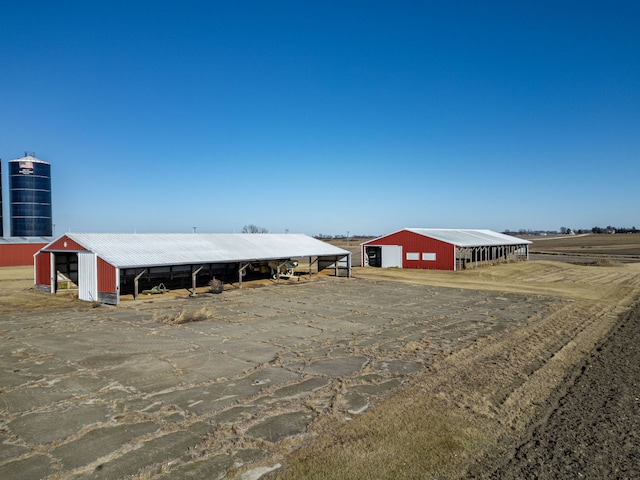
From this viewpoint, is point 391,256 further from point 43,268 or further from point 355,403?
point 355,403

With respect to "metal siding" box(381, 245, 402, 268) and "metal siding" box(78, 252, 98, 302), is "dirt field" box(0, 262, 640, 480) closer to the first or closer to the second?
"metal siding" box(78, 252, 98, 302)

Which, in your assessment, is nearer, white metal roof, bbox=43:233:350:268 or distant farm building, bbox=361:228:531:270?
white metal roof, bbox=43:233:350:268

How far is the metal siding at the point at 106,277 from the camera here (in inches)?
898

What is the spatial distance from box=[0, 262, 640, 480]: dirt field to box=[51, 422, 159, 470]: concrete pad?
0.04 m

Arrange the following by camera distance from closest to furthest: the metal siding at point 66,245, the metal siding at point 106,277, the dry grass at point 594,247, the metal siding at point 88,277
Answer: the metal siding at point 106,277 → the metal siding at point 88,277 → the metal siding at point 66,245 → the dry grass at point 594,247

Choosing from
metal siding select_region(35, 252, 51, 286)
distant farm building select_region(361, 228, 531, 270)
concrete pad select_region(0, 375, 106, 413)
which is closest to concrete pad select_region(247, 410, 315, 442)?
concrete pad select_region(0, 375, 106, 413)

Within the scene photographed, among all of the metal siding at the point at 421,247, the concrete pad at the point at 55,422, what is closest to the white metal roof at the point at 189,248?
the metal siding at the point at 421,247

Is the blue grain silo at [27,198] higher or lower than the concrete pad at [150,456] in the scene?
higher

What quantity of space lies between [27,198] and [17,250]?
37.2m

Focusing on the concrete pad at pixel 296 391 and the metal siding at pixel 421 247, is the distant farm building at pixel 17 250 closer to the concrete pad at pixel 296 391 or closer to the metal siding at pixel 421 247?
the metal siding at pixel 421 247

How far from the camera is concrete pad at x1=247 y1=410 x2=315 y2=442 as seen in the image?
7.79m

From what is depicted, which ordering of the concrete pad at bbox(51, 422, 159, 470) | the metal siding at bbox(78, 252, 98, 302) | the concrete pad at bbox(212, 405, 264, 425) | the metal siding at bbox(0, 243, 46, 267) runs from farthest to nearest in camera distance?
the metal siding at bbox(0, 243, 46, 267)
the metal siding at bbox(78, 252, 98, 302)
the concrete pad at bbox(212, 405, 264, 425)
the concrete pad at bbox(51, 422, 159, 470)

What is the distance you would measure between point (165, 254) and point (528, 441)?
2338 centimetres

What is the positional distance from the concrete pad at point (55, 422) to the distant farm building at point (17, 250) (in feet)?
162
